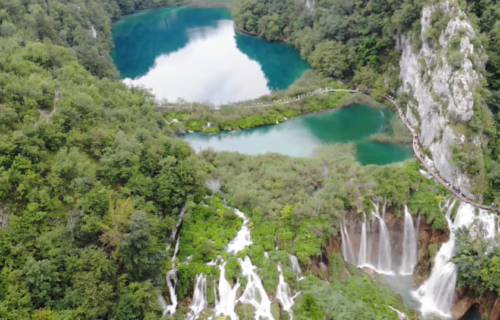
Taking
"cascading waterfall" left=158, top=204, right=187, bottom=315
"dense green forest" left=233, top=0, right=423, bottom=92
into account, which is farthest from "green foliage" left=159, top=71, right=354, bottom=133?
"cascading waterfall" left=158, top=204, right=187, bottom=315

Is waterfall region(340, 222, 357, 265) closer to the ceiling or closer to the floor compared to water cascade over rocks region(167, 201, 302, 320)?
closer to the floor

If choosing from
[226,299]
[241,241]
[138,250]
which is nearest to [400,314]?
[226,299]

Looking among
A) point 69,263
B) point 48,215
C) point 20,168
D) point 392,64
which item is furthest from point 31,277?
point 392,64

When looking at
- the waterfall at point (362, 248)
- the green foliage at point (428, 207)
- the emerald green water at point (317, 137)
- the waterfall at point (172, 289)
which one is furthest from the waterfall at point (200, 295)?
the emerald green water at point (317, 137)

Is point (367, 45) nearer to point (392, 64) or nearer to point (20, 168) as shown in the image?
point (392, 64)

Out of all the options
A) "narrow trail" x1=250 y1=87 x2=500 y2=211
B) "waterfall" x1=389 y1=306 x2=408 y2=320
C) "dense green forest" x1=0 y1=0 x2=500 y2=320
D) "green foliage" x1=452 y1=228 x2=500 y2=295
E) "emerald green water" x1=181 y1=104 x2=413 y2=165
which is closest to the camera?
"dense green forest" x1=0 y1=0 x2=500 y2=320

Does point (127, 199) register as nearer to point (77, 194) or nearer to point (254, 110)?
point (77, 194)

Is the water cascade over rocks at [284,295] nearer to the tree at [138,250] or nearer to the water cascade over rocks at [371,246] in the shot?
the water cascade over rocks at [371,246]

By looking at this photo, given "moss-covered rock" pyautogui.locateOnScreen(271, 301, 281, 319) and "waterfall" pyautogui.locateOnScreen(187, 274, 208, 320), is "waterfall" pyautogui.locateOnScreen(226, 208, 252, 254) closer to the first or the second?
"waterfall" pyautogui.locateOnScreen(187, 274, 208, 320)
